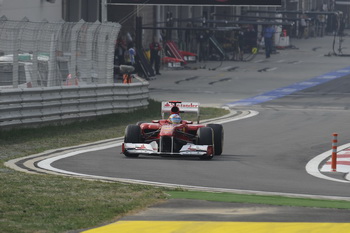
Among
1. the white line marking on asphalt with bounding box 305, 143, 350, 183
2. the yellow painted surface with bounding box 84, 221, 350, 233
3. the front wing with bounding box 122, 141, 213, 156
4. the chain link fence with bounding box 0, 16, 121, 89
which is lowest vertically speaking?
the white line marking on asphalt with bounding box 305, 143, 350, 183

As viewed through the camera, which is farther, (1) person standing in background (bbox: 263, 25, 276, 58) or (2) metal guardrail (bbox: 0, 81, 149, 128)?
(1) person standing in background (bbox: 263, 25, 276, 58)

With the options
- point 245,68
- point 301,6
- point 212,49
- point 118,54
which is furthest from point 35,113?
point 301,6

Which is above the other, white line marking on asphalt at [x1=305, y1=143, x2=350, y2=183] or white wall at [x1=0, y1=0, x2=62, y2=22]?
white wall at [x1=0, y1=0, x2=62, y2=22]

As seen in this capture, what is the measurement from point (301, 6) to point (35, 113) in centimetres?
6226

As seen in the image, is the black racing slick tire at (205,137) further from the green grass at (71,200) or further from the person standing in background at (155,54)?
the person standing in background at (155,54)

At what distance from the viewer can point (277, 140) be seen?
2052cm

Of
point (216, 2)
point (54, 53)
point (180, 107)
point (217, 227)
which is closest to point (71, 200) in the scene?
point (217, 227)

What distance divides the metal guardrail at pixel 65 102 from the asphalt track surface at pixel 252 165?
9.03ft

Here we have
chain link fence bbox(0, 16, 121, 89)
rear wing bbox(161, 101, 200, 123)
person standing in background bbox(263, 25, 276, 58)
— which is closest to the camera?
rear wing bbox(161, 101, 200, 123)

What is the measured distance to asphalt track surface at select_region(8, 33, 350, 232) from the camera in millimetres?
10461

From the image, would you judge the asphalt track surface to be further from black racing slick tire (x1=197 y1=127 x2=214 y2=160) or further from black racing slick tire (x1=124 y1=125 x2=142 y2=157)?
black racing slick tire (x1=124 y1=125 x2=142 y2=157)

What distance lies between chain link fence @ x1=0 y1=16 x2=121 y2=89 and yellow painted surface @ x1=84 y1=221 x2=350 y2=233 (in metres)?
11.0

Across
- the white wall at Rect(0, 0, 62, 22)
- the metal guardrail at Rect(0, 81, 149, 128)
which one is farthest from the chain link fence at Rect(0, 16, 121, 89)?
the white wall at Rect(0, 0, 62, 22)

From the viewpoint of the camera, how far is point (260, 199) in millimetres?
12055
